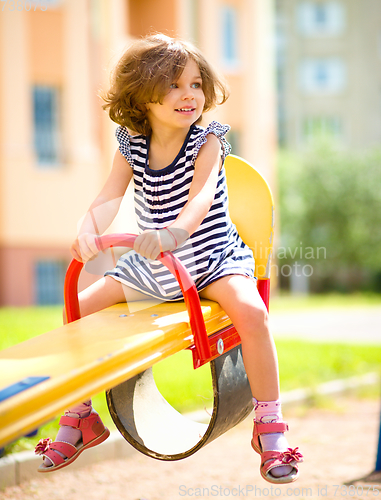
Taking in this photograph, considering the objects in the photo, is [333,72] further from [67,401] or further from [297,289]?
[67,401]

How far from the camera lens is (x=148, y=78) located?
76.3 inches

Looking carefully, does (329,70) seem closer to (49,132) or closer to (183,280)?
(49,132)

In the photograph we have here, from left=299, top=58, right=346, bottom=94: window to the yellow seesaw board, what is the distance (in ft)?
106

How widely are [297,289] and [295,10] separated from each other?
1999cm

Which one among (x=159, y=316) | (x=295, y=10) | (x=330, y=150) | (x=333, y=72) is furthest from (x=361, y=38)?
(x=159, y=316)

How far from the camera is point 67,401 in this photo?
1407 mm

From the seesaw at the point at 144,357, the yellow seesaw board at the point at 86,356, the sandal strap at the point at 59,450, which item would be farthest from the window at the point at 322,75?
the sandal strap at the point at 59,450

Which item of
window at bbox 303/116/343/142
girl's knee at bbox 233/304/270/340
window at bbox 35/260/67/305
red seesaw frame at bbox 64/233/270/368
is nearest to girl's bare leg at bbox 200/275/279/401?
girl's knee at bbox 233/304/270/340

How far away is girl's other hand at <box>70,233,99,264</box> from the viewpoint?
1806 mm

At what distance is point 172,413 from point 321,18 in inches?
1338

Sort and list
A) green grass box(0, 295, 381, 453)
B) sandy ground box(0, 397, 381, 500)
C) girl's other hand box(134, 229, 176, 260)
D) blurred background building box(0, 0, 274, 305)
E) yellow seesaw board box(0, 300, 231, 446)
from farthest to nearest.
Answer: blurred background building box(0, 0, 274, 305) < green grass box(0, 295, 381, 453) < sandy ground box(0, 397, 381, 500) < girl's other hand box(134, 229, 176, 260) < yellow seesaw board box(0, 300, 231, 446)

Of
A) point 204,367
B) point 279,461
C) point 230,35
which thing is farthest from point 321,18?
point 279,461

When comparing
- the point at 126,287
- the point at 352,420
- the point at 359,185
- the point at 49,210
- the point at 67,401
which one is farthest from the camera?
the point at 359,185

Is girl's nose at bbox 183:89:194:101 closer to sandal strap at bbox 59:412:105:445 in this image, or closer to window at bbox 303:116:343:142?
sandal strap at bbox 59:412:105:445
